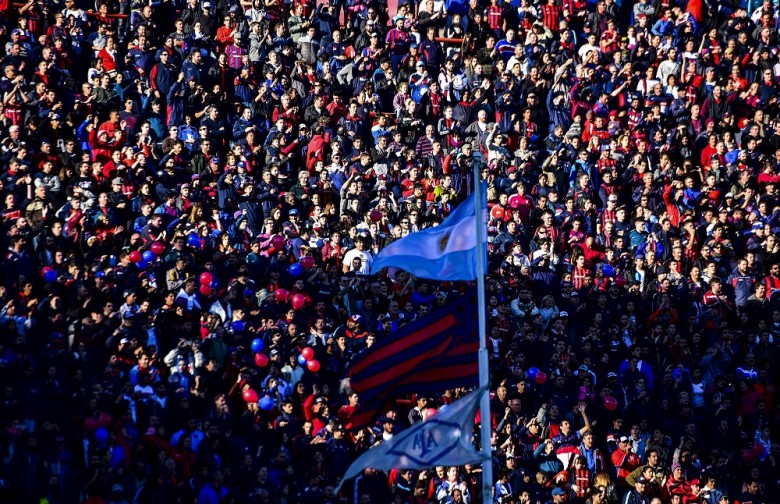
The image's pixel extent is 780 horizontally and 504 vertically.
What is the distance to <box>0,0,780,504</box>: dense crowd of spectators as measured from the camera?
78.5 feet

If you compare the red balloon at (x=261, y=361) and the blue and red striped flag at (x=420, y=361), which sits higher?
the red balloon at (x=261, y=361)

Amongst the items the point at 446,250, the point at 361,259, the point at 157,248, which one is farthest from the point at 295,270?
the point at 446,250

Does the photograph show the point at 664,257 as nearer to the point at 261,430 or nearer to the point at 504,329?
the point at 504,329

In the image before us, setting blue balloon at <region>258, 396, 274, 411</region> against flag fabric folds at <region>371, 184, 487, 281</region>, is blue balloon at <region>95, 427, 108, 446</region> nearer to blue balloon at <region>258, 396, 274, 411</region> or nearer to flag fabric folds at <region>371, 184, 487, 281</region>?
A: blue balloon at <region>258, 396, 274, 411</region>

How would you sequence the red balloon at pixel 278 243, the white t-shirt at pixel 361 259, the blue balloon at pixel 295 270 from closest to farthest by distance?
the blue balloon at pixel 295 270, the red balloon at pixel 278 243, the white t-shirt at pixel 361 259

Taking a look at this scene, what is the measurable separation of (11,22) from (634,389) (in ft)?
48.6

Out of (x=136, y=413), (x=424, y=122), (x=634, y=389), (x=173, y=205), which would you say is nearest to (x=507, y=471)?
(x=634, y=389)

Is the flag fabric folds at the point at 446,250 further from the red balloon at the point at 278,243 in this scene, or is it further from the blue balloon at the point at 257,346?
the red balloon at the point at 278,243

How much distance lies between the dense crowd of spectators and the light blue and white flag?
3.10m

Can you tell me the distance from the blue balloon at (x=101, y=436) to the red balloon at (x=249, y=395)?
8.42ft

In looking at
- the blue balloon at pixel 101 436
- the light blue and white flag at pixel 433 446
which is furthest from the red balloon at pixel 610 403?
the light blue and white flag at pixel 433 446

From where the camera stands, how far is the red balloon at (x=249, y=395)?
24.6 meters

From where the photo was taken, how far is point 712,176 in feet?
104

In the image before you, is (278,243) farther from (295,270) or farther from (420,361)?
(420,361)
